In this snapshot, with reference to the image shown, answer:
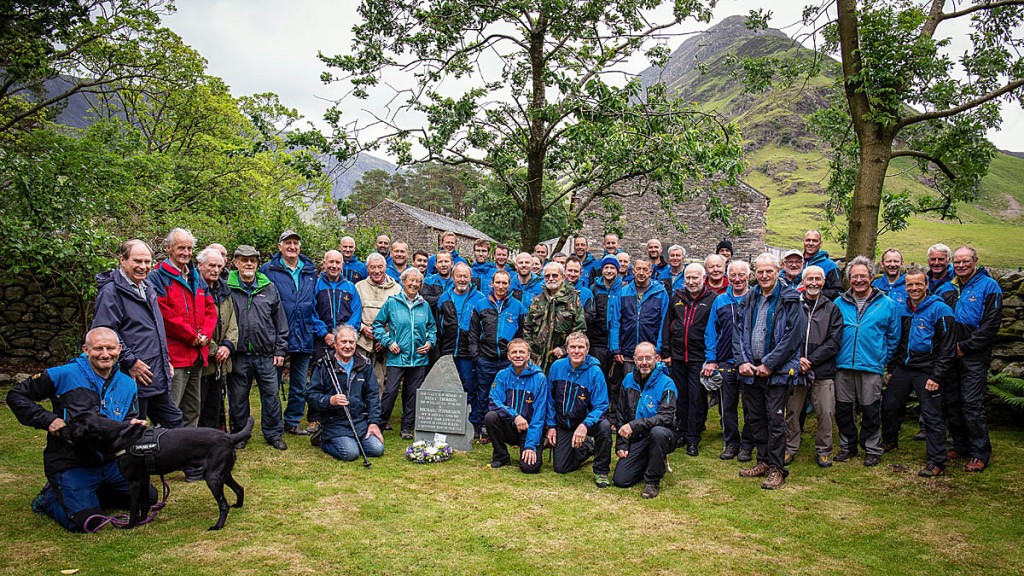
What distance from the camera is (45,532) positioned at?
405cm

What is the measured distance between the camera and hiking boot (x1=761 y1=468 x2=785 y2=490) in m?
5.43

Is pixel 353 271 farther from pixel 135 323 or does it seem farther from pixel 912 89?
pixel 912 89

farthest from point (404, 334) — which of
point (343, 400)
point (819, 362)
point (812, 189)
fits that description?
point (812, 189)

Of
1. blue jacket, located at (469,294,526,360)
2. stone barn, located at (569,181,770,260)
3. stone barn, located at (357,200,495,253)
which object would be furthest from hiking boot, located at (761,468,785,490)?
stone barn, located at (357,200,495,253)

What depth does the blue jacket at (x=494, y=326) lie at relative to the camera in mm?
6922

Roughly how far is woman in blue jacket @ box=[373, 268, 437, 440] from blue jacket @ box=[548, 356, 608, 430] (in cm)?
182

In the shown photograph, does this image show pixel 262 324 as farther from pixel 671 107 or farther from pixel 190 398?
pixel 671 107

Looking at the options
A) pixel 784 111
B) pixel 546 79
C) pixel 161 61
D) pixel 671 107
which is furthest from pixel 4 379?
pixel 784 111

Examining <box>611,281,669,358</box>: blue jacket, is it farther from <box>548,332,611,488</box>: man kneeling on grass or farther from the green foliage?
the green foliage

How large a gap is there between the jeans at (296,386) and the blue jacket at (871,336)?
5.92 m

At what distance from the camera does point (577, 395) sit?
583 cm

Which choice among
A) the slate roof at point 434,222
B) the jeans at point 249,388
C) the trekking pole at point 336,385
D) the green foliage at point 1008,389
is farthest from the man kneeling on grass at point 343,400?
the slate roof at point 434,222

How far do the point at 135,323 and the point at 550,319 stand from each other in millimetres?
4027

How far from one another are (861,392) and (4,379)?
11561mm
